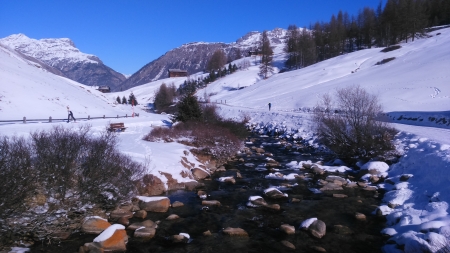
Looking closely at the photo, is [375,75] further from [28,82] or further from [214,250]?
[28,82]

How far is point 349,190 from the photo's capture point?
14.5 metres

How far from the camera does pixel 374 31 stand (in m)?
86.1

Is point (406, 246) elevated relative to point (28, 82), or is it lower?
lower

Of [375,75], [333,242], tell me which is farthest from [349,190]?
[375,75]

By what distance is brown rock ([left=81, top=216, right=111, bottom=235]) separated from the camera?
9672mm

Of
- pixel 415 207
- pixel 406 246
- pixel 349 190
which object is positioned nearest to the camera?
pixel 406 246

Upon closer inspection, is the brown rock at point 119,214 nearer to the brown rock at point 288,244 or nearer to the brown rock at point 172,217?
the brown rock at point 172,217

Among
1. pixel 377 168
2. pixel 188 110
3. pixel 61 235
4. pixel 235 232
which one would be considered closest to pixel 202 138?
pixel 188 110

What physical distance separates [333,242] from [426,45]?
231 feet

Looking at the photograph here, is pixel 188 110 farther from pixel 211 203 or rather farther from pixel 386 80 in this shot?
pixel 386 80

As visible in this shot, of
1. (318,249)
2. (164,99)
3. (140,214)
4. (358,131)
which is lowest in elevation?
(318,249)

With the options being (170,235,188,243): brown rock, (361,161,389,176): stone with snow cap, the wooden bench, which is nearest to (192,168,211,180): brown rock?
(170,235,188,243): brown rock

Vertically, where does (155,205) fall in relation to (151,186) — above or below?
below

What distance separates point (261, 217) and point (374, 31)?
91063mm
